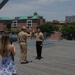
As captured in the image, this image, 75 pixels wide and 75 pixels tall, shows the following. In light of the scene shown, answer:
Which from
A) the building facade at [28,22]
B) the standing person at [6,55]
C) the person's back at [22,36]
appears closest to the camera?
the standing person at [6,55]

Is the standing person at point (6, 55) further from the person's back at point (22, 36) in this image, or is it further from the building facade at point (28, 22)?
the building facade at point (28, 22)

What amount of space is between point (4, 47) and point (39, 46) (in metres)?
10.3

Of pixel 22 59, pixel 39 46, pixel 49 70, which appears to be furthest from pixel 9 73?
pixel 39 46

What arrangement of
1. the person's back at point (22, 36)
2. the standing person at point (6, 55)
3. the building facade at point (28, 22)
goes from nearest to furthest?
1. the standing person at point (6, 55)
2. the person's back at point (22, 36)
3. the building facade at point (28, 22)

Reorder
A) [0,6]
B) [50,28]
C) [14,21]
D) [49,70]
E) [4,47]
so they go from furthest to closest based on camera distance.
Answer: [14,21] < [50,28] < [49,70] < [4,47] < [0,6]

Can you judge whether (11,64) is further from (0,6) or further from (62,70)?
(62,70)

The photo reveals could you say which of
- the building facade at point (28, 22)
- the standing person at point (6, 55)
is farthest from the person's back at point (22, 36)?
the building facade at point (28, 22)

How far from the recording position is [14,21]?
14662cm

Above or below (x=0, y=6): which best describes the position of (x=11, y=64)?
below

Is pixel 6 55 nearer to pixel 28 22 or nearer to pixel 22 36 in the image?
pixel 22 36

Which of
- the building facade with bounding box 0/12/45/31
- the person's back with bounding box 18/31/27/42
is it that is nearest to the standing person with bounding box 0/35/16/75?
the person's back with bounding box 18/31/27/42

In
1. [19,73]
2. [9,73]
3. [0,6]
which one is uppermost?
[0,6]

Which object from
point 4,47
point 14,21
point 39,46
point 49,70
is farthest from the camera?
point 14,21

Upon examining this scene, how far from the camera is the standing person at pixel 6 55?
20.9 ft
